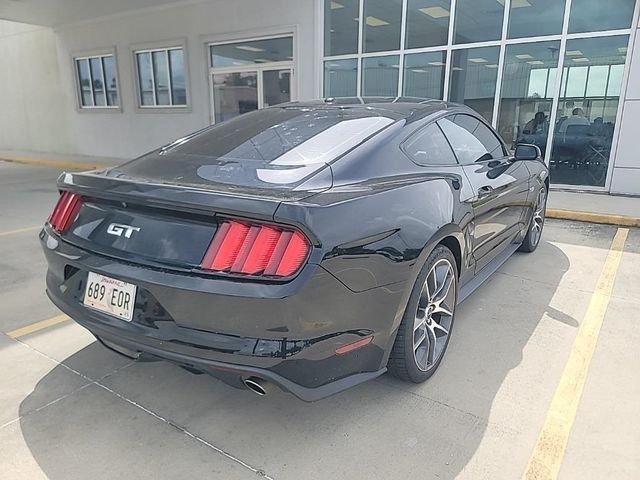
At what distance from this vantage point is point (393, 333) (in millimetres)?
2299

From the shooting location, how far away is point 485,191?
3.27 metres

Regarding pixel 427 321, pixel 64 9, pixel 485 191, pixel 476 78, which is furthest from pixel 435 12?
pixel 64 9

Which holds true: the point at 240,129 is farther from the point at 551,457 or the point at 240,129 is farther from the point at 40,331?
the point at 551,457

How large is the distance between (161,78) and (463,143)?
1192cm

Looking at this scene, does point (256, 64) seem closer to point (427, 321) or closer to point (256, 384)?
point (427, 321)

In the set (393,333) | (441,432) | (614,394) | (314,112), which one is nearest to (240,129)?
(314,112)

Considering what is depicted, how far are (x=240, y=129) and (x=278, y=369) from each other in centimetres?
173

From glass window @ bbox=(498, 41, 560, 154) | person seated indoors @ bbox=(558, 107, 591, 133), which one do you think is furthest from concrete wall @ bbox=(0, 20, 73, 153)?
person seated indoors @ bbox=(558, 107, 591, 133)

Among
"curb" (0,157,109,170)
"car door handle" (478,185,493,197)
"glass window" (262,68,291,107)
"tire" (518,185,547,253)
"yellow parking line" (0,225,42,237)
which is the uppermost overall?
"glass window" (262,68,291,107)

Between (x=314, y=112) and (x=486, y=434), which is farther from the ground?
(x=314, y=112)

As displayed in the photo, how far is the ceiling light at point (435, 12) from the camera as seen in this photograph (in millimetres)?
9095

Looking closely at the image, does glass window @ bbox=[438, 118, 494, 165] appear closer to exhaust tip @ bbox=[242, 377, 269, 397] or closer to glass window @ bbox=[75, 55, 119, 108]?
exhaust tip @ bbox=[242, 377, 269, 397]

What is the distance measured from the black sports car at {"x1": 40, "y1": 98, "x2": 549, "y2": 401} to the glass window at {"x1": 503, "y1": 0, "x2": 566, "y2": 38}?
6728mm

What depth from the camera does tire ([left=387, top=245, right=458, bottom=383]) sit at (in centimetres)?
244
